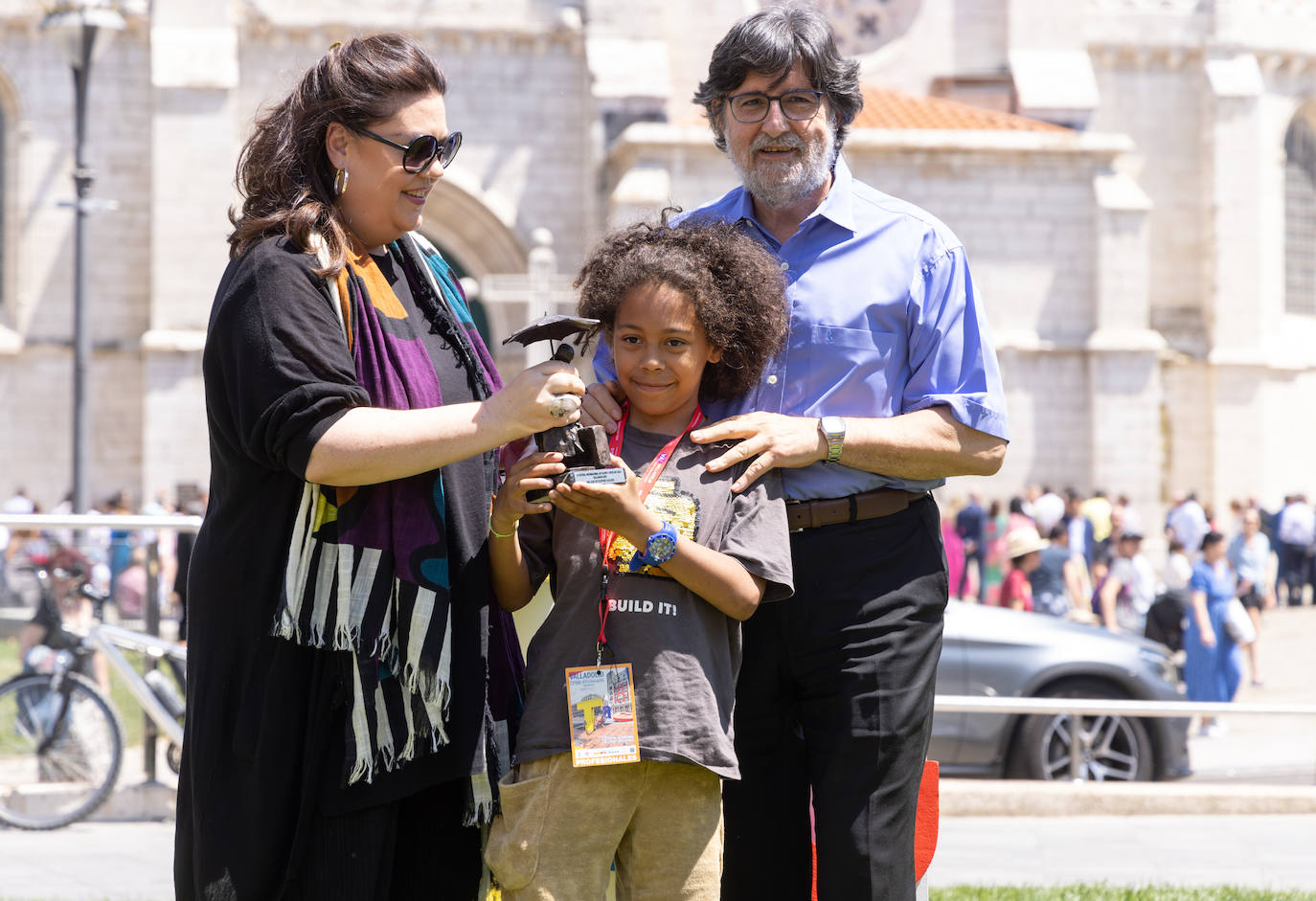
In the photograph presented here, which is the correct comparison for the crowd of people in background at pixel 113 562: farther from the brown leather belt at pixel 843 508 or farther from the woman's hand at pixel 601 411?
the brown leather belt at pixel 843 508

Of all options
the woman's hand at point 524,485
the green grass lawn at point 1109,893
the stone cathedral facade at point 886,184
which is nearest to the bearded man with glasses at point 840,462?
the woman's hand at point 524,485

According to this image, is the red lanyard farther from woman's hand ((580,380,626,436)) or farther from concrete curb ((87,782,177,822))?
concrete curb ((87,782,177,822))

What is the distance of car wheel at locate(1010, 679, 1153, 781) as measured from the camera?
8.05 metres

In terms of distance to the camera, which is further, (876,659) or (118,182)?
(118,182)

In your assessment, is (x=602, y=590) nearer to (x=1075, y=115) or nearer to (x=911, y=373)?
(x=911, y=373)

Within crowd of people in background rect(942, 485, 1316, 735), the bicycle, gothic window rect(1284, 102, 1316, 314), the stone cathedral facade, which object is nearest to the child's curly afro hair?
the bicycle

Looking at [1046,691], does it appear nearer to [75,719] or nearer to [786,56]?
[75,719]

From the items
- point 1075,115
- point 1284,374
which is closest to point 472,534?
point 1075,115

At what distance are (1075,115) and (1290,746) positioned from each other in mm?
17468

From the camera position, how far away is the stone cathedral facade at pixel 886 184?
2134 cm

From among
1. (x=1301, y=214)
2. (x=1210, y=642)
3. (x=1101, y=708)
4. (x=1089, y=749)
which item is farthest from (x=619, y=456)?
(x=1301, y=214)

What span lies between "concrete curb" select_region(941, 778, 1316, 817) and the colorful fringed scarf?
483 cm

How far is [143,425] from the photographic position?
74.5ft

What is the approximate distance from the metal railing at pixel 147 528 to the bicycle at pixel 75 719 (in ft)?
0.22
